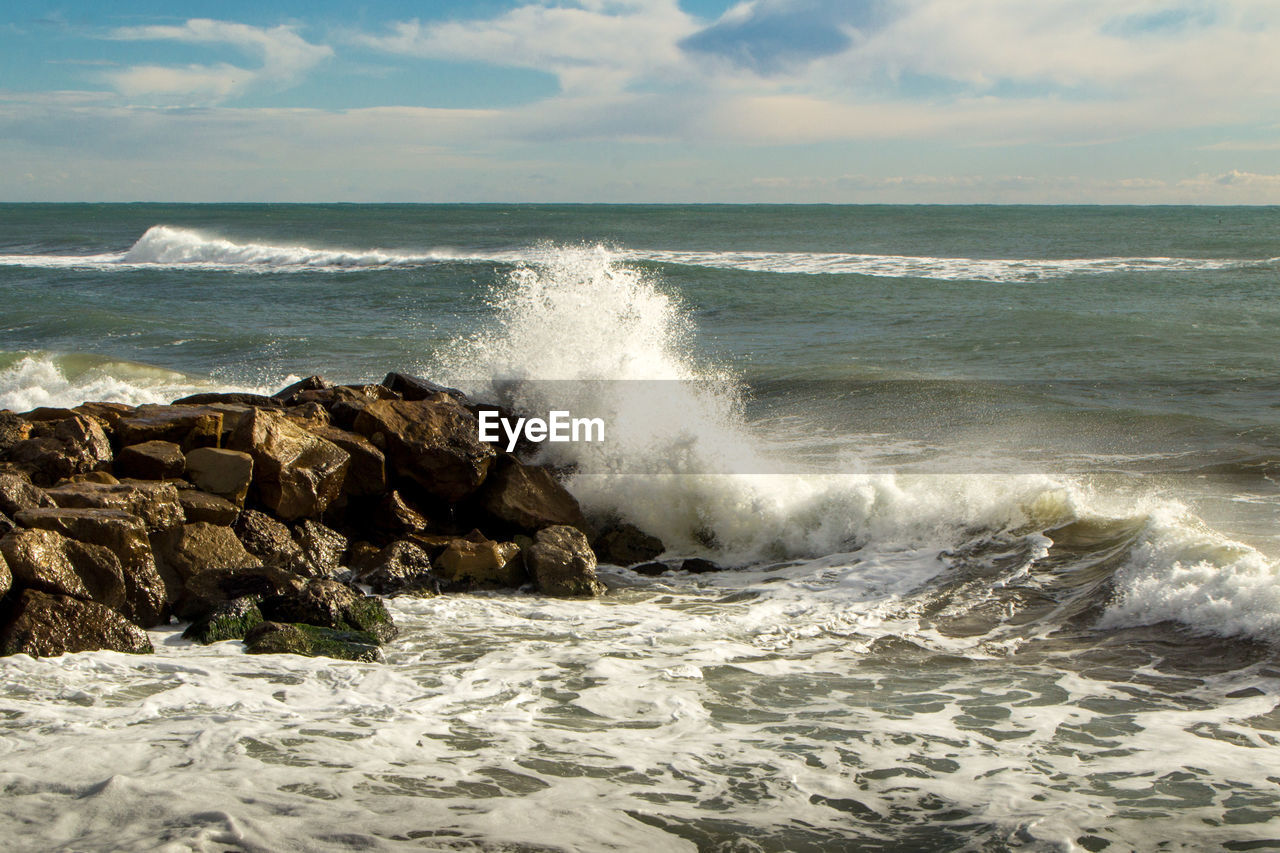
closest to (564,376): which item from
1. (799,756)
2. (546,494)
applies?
(546,494)

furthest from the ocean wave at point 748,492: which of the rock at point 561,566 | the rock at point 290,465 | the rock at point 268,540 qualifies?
the rock at point 268,540

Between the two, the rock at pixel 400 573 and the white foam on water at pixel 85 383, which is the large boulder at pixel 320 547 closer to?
the rock at pixel 400 573

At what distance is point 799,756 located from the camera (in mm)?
4539

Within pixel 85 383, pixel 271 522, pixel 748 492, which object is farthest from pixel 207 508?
pixel 85 383

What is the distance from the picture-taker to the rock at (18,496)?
19.7 feet

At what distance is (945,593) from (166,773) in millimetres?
5000

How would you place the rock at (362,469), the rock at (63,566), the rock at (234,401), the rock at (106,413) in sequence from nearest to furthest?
the rock at (63,566) → the rock at (106,413) → the rock at (362,469) → the rock at (234,401)

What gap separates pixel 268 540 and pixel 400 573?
2.91 ft

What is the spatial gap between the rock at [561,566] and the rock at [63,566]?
2580mm

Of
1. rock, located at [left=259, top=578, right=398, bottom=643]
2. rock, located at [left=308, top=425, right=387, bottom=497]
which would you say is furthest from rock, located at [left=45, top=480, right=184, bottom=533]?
rock, located at [left=308, top=425, right=387, bottom=497]

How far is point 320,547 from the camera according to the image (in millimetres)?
7270

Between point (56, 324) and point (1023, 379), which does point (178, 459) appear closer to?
point (1023, 379)

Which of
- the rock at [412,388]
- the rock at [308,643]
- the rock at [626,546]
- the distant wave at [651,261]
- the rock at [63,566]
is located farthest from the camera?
the distant wave at [651,261]

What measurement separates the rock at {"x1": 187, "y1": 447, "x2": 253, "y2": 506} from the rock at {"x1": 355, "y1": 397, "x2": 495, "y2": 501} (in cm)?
114
